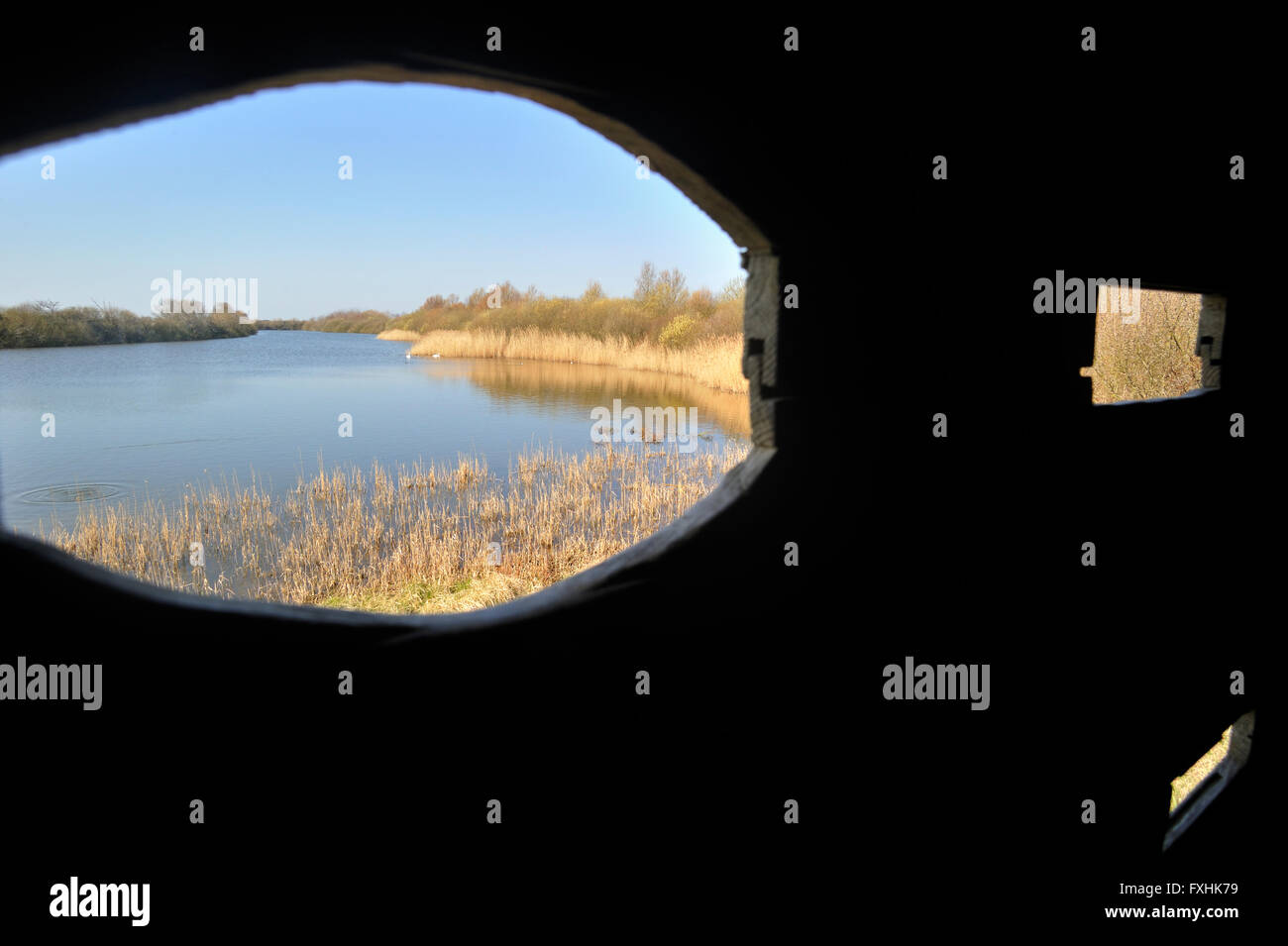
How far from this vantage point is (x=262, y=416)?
49.4 feet

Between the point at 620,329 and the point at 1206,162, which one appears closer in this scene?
the point at 1206,162

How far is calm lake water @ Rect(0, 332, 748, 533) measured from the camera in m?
10.7

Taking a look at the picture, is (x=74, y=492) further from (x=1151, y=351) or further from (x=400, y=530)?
(x=1151, y=351)

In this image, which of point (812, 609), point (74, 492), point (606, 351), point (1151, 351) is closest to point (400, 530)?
point (74, 492)

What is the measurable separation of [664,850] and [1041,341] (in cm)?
155

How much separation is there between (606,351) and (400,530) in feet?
38.0

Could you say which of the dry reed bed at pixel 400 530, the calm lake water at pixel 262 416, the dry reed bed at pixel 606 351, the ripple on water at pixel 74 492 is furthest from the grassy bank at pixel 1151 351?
the ripple on water at pixel 74 492

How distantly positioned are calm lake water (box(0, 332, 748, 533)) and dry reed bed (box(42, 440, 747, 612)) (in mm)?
805

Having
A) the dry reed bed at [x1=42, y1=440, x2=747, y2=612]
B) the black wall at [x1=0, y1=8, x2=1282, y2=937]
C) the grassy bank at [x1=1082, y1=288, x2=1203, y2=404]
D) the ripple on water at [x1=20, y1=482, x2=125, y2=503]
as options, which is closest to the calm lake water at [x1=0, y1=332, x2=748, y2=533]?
the ripple on water at [x1=20, y1=482, x2=125, y2=503]
